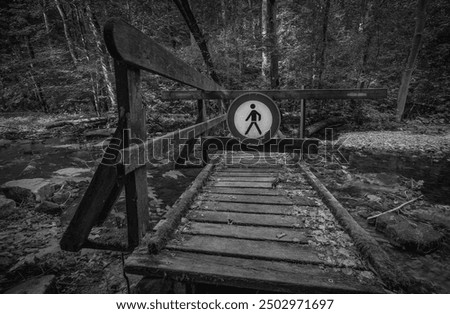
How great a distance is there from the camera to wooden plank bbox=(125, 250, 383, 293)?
1.91 m

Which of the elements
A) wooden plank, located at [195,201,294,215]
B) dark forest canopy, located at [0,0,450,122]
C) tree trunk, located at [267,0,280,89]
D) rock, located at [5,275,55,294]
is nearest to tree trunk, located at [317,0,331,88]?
dark forest canopy, located at [0,0,450,122]

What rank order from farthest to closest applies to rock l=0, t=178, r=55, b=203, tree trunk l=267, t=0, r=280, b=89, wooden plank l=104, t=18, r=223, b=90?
tree trunk l=267, t=0, r=280, b=89 → rock l=0, t=178, r=55, b=203 → wooden plank l=104, t=18, r=223, b=90

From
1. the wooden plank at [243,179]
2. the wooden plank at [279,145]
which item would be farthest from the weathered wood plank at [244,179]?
the wooden plank at [279,145]

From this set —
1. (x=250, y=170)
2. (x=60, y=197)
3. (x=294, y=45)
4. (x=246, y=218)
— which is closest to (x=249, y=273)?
(x=246, y=218)

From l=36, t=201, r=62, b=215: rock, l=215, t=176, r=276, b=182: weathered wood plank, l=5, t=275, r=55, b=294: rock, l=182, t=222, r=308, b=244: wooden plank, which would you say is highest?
l=215, t=176, r=276, b=182: weathered wood plank

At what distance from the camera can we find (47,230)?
14.3 feet

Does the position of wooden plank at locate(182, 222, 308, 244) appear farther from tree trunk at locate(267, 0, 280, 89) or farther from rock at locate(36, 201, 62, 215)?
tree trunk at locate(267, 0, 280, 89)

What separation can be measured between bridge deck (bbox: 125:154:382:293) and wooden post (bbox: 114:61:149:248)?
25 cm

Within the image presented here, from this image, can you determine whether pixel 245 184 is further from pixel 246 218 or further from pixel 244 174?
pixel 246 218

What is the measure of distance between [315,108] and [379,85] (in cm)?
603

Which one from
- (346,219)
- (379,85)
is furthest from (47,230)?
(379,85)

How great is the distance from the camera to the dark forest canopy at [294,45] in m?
12.8

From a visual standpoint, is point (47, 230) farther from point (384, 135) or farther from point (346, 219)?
point (384, 135)

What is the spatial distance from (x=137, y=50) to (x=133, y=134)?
0.67 meters
